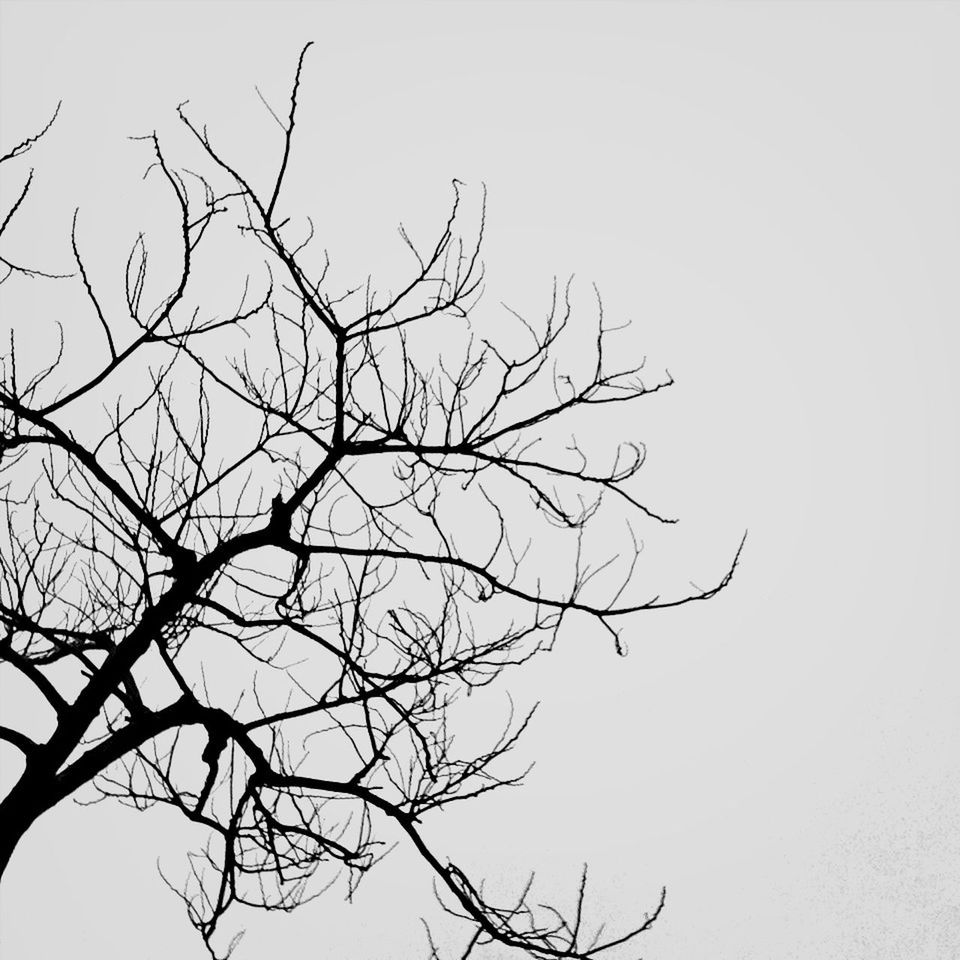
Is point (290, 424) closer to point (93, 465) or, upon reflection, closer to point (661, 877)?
point (93, 465)

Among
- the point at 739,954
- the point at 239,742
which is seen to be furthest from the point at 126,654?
the point at 739,954

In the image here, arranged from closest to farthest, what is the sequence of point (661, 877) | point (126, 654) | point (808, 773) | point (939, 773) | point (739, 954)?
point (126, 654) → point (739, 954) → point (661, 877) → point (939, 773) → point (808, 773)

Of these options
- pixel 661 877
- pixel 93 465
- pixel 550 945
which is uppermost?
pixel 661 877

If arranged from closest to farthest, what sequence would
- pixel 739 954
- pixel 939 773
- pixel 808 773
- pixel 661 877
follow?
pixel 739 954
pixel 661 877
pixel 939 773
pixel 808 773

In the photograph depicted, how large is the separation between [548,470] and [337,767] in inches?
5919

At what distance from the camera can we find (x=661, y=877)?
467 ft

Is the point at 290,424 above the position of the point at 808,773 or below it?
below

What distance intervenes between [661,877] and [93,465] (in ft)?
492

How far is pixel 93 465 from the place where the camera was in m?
4.15

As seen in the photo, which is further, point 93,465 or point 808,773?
point 808,773

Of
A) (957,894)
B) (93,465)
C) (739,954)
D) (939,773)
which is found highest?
(939,773)

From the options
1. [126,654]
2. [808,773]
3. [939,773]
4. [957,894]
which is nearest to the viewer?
[126,654]

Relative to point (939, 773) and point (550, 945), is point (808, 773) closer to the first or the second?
point (939, 773)

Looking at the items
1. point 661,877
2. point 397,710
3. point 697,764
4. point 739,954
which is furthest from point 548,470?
point 697,764
